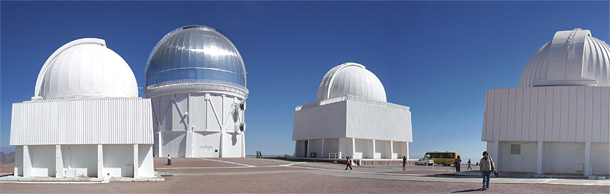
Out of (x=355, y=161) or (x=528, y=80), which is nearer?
(x=528, y=80)

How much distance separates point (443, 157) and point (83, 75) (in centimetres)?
3131

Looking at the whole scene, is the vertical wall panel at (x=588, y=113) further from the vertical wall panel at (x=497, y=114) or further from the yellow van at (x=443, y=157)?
the yellow van at (x=443, y=157)

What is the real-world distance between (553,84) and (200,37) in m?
37.0

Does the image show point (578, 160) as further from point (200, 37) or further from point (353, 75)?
point (200, 37)

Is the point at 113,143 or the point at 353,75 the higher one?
the point at 353,75

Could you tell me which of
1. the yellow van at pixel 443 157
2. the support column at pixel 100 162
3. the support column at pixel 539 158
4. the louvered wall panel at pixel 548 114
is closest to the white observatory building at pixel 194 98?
the yellow van at pixel 443 157

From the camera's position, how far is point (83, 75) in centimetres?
2320

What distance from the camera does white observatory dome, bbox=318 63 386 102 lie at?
4491 centimetres

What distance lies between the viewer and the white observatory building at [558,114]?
2159 cm

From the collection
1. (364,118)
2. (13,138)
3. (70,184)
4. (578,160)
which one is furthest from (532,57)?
(13,138)

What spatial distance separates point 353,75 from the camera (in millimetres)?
45562

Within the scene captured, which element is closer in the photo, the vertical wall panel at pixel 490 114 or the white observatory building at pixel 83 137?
the white observatory building at pixel 83 137

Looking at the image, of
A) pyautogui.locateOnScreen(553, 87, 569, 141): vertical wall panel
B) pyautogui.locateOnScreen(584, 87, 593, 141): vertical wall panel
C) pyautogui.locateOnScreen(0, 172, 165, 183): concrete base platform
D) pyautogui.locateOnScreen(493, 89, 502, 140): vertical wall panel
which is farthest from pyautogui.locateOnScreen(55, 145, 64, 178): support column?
pyautogui.locateOnScreen(584, 87, 593, 141): vertical wall panel

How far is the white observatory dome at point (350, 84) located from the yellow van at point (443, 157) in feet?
26.3
